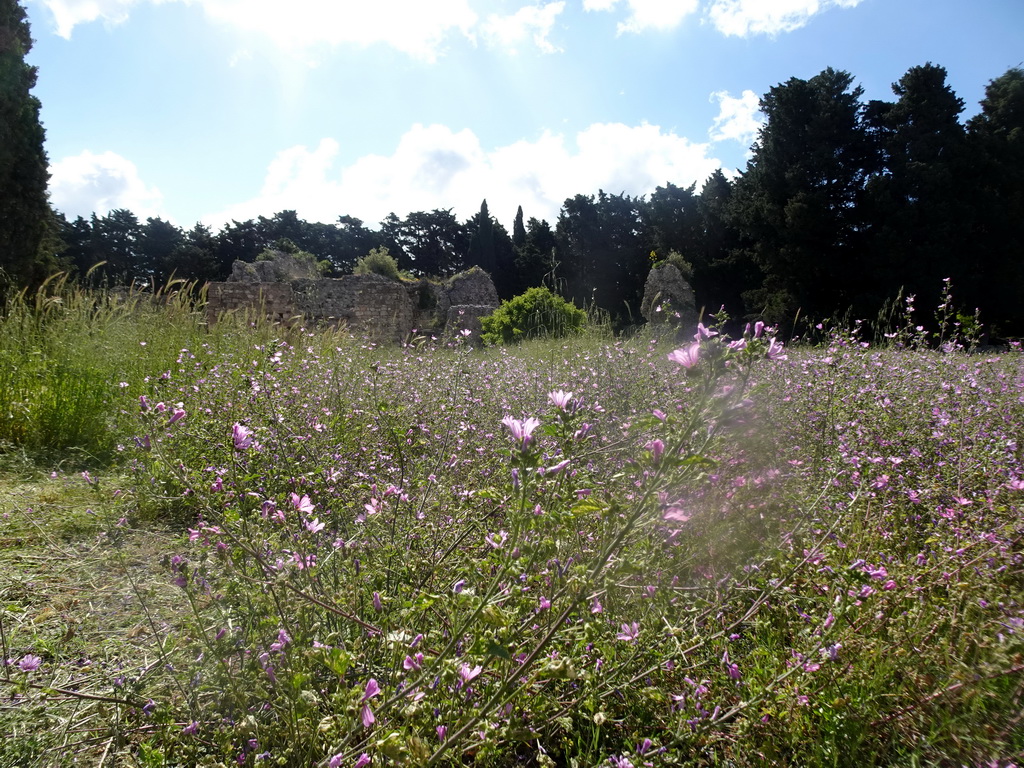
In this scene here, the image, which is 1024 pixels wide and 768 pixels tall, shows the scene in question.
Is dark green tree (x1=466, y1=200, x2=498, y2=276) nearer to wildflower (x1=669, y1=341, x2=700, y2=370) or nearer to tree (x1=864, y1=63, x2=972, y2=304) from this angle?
tree (x1=864, y1=63, x2=972, y2=304)

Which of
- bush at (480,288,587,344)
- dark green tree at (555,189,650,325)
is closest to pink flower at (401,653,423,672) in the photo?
bush at (480,288,587,344)

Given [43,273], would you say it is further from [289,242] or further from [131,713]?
[289,242]

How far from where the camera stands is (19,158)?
1288 centimetres

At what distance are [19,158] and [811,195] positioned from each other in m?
21.9

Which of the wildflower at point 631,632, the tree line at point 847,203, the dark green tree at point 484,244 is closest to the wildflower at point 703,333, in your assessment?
the wildflower at point 631,632

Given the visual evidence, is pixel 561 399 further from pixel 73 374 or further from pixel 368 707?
pixel 73 374

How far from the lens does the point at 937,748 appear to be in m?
1.24

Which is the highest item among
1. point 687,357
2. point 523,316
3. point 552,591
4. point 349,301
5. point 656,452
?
point 349,301

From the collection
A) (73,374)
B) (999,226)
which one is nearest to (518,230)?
(999,226)

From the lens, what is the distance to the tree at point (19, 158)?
11.9 meters

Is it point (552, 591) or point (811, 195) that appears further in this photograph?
point (811, 195)

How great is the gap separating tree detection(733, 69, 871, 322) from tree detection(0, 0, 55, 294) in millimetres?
20876

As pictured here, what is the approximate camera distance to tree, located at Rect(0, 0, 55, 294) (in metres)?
11.9

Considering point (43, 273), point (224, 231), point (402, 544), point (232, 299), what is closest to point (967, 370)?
point (402, 544)
